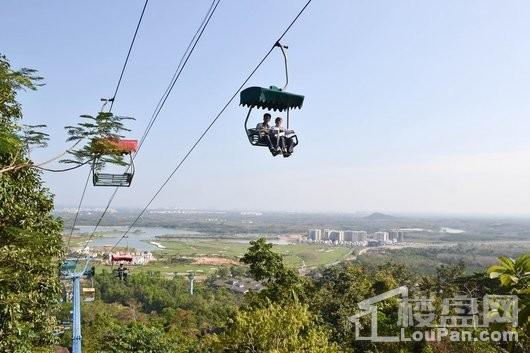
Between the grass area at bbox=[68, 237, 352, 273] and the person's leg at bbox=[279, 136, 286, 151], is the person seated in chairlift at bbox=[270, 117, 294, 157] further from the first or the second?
the grass area at bbox=[68, 237, 352, 273]

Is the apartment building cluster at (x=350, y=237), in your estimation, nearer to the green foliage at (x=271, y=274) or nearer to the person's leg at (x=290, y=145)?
the green foliage at (x=271, y=274)

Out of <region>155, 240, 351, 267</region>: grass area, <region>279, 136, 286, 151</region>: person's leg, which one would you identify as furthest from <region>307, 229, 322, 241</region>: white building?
<region>279, 136, 286, 151</region>: person's leg

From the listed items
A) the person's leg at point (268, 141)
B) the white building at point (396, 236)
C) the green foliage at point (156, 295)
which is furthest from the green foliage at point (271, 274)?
the white building at point (396, 236)

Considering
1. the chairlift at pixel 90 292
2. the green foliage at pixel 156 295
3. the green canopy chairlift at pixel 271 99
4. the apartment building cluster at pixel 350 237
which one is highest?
the green canopy chairlift at pixel 271 99

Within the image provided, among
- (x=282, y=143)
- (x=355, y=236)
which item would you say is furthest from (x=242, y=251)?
(x=282, y=143)

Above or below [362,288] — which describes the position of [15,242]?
above

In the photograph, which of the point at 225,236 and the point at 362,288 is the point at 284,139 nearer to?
the point at 362,288

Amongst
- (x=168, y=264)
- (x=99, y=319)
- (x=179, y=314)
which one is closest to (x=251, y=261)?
(x=99, y=319)
